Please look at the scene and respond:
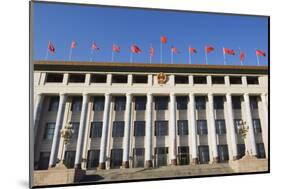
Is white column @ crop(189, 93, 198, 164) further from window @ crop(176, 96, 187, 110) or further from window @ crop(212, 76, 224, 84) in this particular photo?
window @ crop(212, 76, 224, 84)

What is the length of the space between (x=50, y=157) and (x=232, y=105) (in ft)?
28.9

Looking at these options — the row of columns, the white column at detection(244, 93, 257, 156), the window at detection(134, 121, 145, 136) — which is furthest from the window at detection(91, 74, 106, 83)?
the white column at detection(244, 93, 257, 156)

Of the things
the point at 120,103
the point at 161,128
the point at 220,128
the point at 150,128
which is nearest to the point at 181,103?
the point at 161,128

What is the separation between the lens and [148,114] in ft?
33.2

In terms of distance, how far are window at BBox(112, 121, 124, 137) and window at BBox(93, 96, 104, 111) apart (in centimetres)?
100

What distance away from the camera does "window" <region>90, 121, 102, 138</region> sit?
10.0 metres

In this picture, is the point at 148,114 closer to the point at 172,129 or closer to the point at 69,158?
the point at 172,129

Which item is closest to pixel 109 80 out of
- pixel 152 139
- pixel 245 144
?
pixel 152 139

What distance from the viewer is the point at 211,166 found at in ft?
26.3

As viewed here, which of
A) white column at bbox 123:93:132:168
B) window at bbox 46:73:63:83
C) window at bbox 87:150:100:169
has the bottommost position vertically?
window at bbox 87:150:100:169

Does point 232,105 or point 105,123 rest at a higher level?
point 232,105

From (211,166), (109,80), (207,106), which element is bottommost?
(211,166)

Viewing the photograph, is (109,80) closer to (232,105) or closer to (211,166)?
(211,166)

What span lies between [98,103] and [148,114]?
8.14 ft
